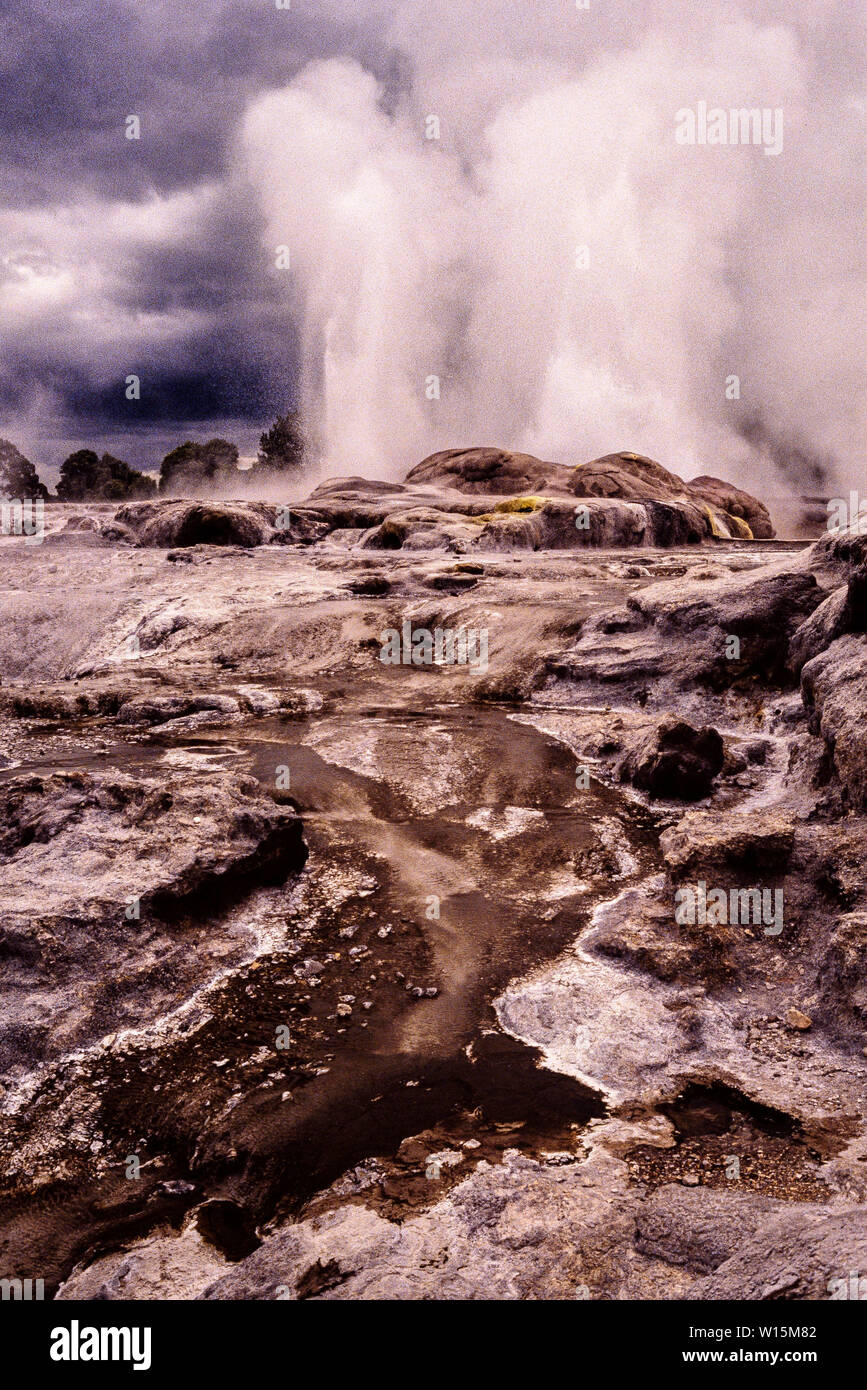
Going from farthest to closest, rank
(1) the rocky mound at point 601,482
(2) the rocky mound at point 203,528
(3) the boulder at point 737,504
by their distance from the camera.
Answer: (3) the boulder at point 737,504
(1) the rocky mound at point 601,482
(2) the rocky mound at point 203,528

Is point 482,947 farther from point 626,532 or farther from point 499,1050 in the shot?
point 626,532

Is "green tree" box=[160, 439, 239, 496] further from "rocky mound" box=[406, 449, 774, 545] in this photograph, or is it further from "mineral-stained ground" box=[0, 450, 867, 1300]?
"mineral-stained ground" box=[0, 450, 867, 1300]

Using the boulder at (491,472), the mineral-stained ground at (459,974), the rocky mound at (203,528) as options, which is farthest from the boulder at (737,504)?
the mineral-stained ground at (459,974)

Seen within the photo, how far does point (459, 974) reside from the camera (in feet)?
16.1

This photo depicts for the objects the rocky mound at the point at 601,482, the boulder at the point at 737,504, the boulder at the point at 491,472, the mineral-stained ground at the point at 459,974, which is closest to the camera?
the mineral-stained ground at the point at 459,974

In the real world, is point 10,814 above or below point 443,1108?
above

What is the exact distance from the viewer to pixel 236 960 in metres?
4.90

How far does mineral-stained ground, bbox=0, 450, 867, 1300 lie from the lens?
118 inches

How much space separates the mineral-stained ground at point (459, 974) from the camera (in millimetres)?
3004

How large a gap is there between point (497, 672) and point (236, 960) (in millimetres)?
6769

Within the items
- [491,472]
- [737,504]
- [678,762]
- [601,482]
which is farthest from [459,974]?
[737,504]

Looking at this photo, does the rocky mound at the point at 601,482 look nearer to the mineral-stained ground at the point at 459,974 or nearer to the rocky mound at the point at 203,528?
the rocky mound at the point at 203,528

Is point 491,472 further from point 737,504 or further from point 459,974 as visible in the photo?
point 459,974
